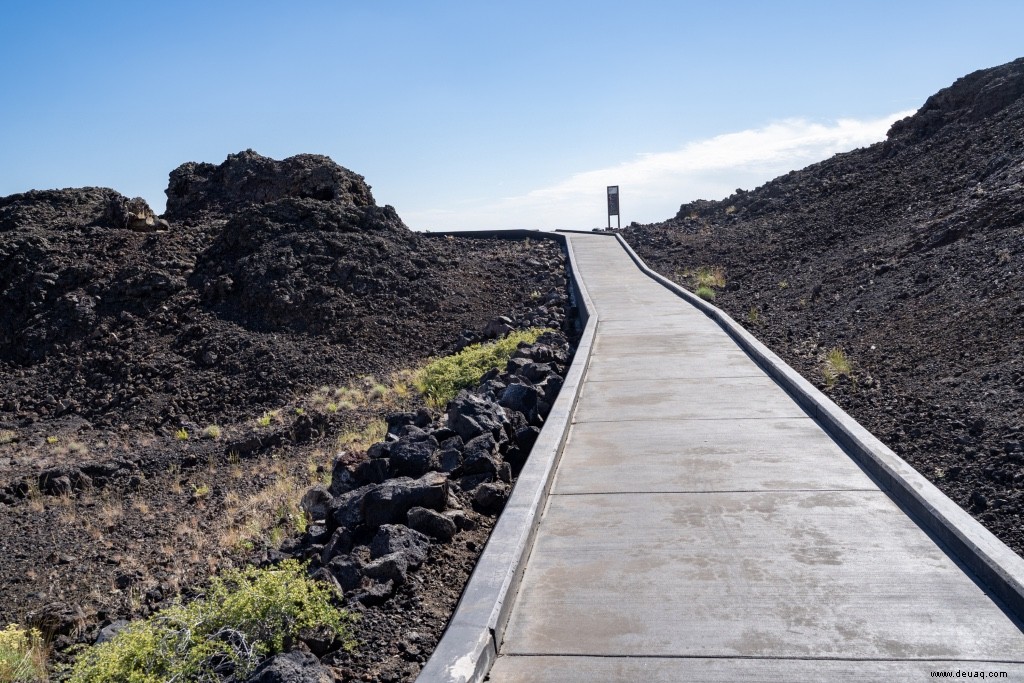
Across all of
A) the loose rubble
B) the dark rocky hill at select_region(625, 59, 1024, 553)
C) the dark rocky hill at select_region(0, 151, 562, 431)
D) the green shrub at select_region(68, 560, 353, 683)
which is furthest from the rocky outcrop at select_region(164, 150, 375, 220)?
the green shrub at select_region(68, 560, 353, 683)

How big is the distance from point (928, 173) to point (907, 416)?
702 inches

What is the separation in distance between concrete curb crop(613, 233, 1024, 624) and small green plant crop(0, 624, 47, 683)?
5432 mm

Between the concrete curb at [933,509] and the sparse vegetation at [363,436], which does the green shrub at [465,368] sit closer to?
the sparse vegetation at [363,436]

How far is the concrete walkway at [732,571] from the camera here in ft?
13.3

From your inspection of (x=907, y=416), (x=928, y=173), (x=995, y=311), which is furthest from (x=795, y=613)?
(x=928, y=173)

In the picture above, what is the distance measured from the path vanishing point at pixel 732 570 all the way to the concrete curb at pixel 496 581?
1 cm

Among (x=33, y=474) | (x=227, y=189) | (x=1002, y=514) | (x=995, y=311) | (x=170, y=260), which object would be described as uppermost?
(x=227, y=189)

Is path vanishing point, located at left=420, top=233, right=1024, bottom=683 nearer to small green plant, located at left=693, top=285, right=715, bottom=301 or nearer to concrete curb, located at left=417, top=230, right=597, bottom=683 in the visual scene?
concrete curb, located at left=417, top=230, right=597, bottom=683

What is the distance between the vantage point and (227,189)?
2823 cm

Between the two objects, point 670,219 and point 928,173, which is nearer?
point 928,173

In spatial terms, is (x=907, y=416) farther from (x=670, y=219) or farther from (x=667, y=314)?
(x=670, y=219)

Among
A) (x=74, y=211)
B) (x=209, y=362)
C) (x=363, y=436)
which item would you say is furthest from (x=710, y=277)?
(x=74, y=211)

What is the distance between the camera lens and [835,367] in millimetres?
11156

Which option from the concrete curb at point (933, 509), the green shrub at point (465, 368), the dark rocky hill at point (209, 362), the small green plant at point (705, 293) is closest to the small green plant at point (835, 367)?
the concrete curb at point (933, 509)
